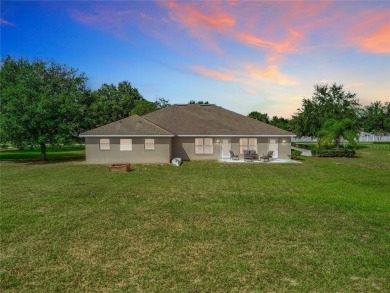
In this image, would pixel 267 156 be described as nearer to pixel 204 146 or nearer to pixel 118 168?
pixel 204 146

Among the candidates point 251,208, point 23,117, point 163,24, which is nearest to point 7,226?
point 251,208

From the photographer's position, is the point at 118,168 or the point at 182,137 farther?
the point at 182,137

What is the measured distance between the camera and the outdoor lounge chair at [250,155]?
87.1ft

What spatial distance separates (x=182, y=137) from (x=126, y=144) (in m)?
5.98

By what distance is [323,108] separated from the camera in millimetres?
49000

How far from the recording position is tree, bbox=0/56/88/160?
84.0 feet

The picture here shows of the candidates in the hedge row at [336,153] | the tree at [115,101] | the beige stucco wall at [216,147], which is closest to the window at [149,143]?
the beige stucco wall at [216,147]

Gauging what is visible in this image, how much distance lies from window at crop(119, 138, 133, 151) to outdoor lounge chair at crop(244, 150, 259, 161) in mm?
11572

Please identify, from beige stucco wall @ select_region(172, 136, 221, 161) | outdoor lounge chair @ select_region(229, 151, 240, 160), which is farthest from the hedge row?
beige stucco wall @ select_region(172, 136, 221, 161)

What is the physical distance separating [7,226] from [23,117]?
66.6ft

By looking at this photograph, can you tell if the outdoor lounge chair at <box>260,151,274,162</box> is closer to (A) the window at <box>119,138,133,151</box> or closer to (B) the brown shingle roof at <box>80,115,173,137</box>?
(B) the brown shingle roof at <box>80,115,173,137</box>

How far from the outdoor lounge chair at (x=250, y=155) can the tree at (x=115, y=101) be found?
36073 millimetres

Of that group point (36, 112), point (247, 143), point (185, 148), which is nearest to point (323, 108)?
point (247, 143)

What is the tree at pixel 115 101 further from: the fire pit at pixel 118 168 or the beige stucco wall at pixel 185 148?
the fire pit at pixel 118 168
